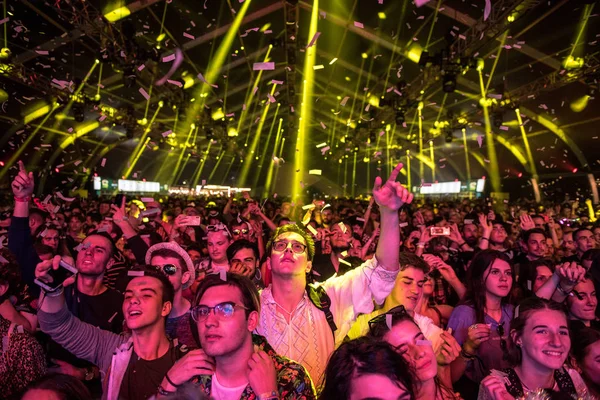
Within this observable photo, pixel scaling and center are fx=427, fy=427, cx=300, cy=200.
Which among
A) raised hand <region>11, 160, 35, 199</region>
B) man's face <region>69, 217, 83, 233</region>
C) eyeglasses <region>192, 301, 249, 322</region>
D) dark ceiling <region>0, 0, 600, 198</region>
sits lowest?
eyeglasses <region>192, 301, 249, 322</region>

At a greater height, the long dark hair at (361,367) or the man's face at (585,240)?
the man's face at (585,240)

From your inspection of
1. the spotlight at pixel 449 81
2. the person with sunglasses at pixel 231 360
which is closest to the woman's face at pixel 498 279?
the person with sunglasses at pixel 231 360

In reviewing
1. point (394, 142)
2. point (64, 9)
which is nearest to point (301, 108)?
point (394, 142)

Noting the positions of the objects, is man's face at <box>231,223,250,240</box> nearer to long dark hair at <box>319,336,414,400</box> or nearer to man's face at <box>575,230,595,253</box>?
long dark hair at <box>319,336,414,400</box>

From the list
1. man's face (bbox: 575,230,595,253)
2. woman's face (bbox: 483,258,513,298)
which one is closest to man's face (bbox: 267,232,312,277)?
woman's face (bbox: 483,258,513,298)

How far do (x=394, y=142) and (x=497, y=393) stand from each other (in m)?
21.6

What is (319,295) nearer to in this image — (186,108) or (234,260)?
(234,260)

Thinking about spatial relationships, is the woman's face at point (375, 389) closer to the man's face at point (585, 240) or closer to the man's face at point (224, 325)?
the man's face at point (224, 325)

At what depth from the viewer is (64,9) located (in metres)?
6.99

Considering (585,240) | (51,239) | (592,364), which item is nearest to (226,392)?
(592,364)

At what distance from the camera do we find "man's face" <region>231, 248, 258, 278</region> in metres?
3.18

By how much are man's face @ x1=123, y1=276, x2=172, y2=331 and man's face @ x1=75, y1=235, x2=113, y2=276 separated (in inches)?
34.5

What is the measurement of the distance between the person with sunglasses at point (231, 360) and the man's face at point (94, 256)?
1470 millimetres

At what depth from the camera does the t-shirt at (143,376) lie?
6.42ft
